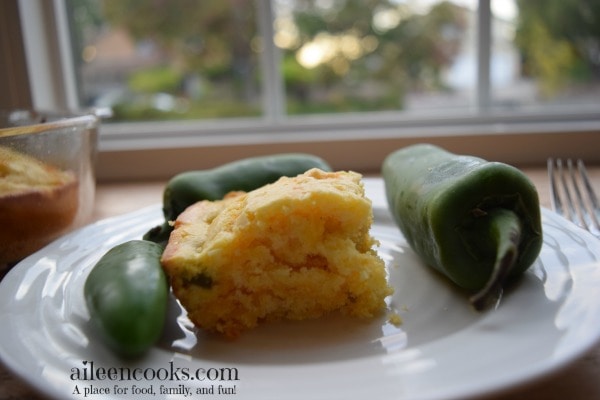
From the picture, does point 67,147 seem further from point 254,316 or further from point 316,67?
point 316,67

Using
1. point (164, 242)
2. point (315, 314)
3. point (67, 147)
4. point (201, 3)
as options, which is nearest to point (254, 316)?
point (315, 314)

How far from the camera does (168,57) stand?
2031 mm

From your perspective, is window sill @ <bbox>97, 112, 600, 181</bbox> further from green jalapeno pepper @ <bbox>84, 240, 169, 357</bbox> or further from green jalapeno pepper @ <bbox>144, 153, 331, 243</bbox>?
green jalapeno pepper @ <bbox>84, 240, 169, 357</bbox>

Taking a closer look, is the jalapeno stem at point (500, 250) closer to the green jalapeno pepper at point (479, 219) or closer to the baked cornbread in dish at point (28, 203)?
the green jalapeno pepper at point (479, 219)

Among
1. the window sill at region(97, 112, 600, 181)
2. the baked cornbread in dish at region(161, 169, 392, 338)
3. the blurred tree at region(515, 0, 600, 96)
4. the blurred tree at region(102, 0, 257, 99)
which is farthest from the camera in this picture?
the blurred tree at region(102, 0, 257, 99)

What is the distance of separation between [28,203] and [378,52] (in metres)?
1.37

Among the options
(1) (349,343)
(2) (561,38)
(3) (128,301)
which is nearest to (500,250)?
(1) (349,343)

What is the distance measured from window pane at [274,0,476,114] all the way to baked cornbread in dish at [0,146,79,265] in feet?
3.69

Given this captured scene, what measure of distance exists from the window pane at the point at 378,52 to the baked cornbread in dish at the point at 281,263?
1.25 m

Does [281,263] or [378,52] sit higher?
[378,52]

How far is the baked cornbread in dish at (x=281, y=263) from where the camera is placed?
740mm

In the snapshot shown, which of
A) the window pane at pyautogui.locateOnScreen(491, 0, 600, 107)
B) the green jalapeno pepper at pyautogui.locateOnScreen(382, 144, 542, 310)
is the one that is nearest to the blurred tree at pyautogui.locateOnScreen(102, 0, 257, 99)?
the window pane at pyautogui.locateOnScreen(491, 0, 600, 107)

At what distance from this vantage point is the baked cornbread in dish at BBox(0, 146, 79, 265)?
3.06 feet

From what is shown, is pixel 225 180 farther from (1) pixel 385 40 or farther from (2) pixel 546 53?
(2) pixel 546 53
